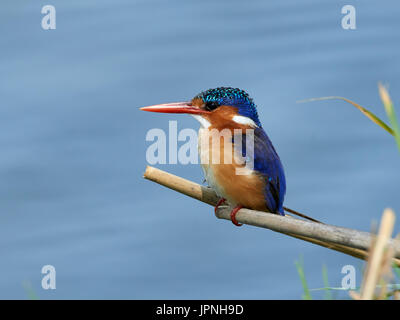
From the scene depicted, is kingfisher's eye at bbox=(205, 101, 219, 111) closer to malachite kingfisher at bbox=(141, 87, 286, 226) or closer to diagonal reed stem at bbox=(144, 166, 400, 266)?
malachite kingfisher at bbox=(141, 87, 286, 226)

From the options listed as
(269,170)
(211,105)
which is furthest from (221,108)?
(269,170)

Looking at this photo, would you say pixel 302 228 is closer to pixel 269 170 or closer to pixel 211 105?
pixel 269 170

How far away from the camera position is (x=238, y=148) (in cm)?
308

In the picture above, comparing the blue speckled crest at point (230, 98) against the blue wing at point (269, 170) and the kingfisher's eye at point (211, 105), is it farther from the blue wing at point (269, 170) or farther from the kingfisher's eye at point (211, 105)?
the blue wing at point (269, 170)

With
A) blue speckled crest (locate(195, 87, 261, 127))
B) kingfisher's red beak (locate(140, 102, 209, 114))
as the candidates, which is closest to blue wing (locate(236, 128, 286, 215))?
blue speckled crest (locate(195, 87, 261, 127))

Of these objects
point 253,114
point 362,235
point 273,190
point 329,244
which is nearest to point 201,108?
point 253,114

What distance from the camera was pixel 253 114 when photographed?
10.3 feet

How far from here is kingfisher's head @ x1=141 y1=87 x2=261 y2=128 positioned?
3.09 metres

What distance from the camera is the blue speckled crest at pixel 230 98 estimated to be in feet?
10.1

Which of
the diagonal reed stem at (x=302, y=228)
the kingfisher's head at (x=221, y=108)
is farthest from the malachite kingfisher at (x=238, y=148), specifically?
the diagonal reed stem at (x=302, y=228)

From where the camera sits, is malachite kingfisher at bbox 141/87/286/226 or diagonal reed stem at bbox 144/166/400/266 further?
malachite kingfisher at bbox 141/87/286/226
